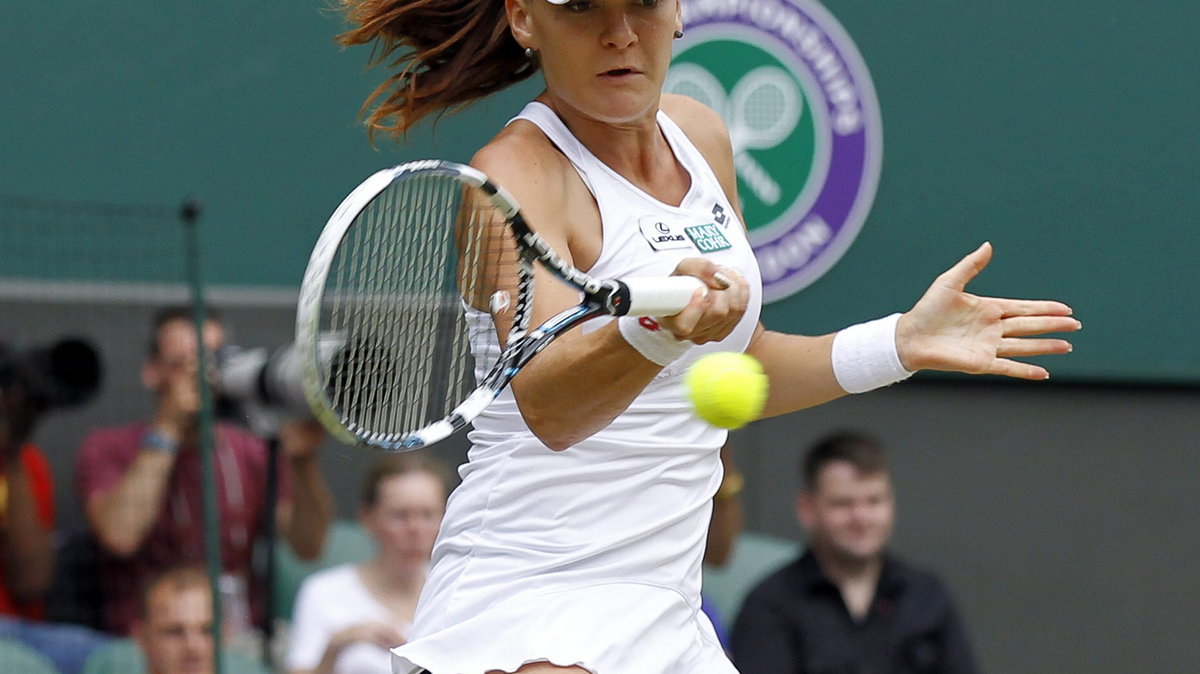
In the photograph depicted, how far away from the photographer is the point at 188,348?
172 inches

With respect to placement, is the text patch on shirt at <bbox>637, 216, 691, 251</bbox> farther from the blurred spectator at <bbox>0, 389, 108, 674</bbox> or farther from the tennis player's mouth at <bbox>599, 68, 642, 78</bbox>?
the blurred spectator at <bbox>0, 389, 108, 674</bbox>

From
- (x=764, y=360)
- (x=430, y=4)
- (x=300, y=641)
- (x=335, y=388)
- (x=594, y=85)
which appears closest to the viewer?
(x=335, y=388)

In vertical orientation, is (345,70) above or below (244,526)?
above

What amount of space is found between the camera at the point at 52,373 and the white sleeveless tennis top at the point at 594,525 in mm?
2093

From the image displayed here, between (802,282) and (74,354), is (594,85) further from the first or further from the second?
(802,282)

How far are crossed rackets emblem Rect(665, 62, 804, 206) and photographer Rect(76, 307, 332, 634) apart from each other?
166 cm

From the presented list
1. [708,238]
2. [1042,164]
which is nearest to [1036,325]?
[708,238]

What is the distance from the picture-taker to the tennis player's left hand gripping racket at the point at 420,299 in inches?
82.4

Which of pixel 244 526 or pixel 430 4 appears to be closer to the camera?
pixel 430 4

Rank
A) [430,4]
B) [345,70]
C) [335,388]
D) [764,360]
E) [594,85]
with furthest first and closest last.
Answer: [345,70], [764,360], [430,4], [594,85], [335,388]

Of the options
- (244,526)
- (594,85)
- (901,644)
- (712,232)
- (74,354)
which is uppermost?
(594,85)

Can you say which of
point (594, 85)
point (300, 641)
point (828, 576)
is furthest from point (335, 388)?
point (828, 576)

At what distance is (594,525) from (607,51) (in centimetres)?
61

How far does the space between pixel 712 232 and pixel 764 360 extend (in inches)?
13.3
